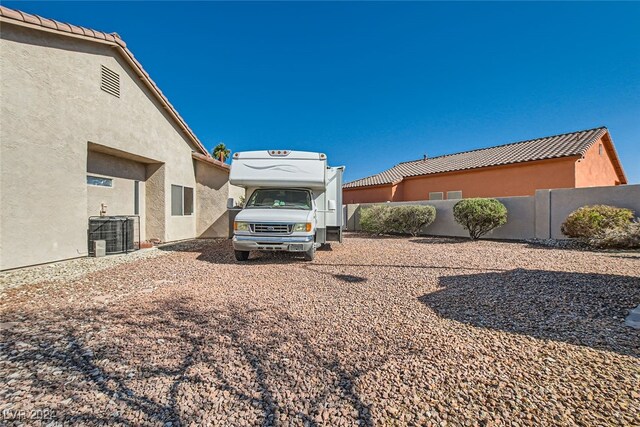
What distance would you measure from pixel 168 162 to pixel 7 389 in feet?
34.3

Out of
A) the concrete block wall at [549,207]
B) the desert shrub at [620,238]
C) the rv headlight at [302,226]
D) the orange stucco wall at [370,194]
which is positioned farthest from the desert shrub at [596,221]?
the orange stucco wall at [370,194]

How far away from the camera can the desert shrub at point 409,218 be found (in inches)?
562

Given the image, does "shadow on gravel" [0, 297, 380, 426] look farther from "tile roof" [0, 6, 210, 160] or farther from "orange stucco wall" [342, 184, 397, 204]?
"orange stucco wall" [342, 184, 397, 204]

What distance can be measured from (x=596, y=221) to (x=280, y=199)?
33.3ft

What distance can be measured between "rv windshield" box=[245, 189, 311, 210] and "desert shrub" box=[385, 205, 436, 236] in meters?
7.45

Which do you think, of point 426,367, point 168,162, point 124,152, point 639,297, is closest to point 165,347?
point 426,367

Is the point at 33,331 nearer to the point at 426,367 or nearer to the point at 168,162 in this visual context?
the point at 426,367

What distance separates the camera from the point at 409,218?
14.5m

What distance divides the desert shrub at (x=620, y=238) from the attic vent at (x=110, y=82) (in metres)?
15.6

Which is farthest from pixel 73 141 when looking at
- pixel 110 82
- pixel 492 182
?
pixel 492 182

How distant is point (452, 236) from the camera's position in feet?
46.5

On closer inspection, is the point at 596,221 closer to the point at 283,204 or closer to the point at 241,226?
the point at 283,204

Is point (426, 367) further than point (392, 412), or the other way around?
point (426, 367)

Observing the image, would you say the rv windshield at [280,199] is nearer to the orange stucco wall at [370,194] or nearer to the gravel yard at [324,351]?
the gravel yard at [324,351]
